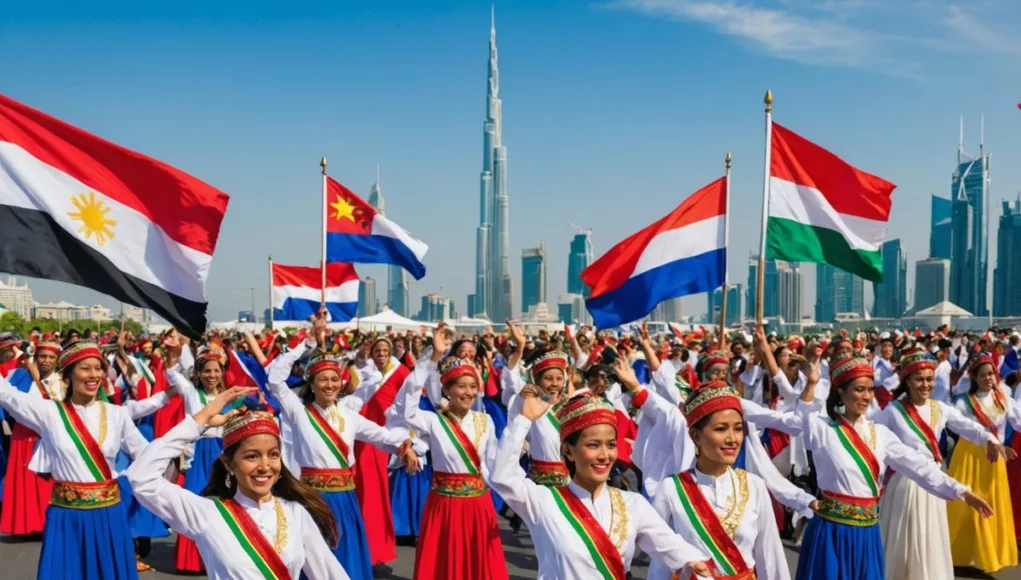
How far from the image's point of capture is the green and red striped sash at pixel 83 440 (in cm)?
583

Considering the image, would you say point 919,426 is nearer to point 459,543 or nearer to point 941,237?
point 459,543

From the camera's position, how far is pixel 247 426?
3.83m

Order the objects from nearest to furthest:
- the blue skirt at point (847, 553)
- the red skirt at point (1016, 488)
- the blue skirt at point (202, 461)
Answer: the blue skirt at point (847, 553)
the blue skirt at point (202, 461)
the red skirt at point (1016, 488)

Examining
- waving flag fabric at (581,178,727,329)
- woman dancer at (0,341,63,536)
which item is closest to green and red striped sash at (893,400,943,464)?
waving flag fabric at (581,178,727,329)

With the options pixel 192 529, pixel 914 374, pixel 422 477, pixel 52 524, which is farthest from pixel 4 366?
pixel 914 374

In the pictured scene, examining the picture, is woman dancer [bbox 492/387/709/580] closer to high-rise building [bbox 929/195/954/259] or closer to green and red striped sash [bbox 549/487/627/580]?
green and red striped sash [bbox 549/487/627/580]

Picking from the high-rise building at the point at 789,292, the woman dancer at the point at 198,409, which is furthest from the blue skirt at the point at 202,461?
the high-rise building at the point at 789,292

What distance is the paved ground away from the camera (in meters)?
7.67

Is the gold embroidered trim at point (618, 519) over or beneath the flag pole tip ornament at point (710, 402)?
beneath

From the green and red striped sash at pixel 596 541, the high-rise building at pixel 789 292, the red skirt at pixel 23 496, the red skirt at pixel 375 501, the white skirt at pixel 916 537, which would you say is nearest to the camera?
the green and red striped sash at pixel 596 541

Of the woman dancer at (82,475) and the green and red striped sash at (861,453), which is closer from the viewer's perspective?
the green and red striped sash at (861,453)

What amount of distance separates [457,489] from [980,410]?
14.2ft

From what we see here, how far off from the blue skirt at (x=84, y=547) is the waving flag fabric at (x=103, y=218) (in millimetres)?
1251

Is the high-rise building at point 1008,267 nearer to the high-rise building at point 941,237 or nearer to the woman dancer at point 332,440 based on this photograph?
the high-rise building at point 941,237
